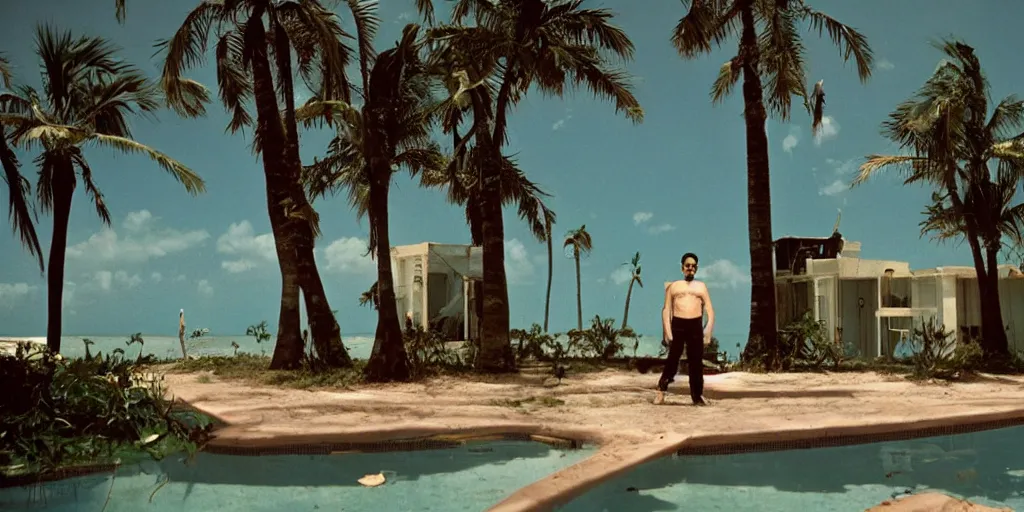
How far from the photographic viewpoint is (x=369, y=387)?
12828 millimetres

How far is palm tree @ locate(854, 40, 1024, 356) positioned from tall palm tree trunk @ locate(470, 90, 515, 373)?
748 cm

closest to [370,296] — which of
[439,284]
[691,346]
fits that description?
[439,284]

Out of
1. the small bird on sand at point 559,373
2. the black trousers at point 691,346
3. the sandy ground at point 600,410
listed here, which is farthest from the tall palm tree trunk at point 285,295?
the black trousers at point 691,346

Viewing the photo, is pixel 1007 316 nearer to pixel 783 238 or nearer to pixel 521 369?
pixel 783 238

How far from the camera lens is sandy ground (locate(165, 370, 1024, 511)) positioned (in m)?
7.29

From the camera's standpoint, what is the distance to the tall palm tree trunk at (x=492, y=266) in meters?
15.0

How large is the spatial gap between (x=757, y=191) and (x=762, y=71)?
245 cm

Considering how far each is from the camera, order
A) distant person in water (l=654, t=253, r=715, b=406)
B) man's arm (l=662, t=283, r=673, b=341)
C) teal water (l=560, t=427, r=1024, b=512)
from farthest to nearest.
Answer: man's arm (l=662, t=283, r=673, b=341) → distant person in water (l=654, t=253, r=715, b=406) → teal water (l=560, t=427, r=1024, b=512)

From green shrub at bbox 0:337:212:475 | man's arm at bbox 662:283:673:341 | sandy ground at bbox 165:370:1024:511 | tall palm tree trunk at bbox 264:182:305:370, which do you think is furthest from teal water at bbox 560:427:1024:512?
tall palm tree trunk at bbox 264:182:305:370

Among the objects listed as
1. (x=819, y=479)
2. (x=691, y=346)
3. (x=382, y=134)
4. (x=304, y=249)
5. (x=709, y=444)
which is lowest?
(x=819, y=479)

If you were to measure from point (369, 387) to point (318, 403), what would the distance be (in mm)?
2726

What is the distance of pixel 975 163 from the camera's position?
16266mm

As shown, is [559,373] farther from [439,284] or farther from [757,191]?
[439,284]

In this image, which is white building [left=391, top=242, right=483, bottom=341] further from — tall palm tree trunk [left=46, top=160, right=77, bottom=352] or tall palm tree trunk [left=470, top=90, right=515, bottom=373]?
tall palm tree trunk [left=46, top=160, right=77, bottom=352]
